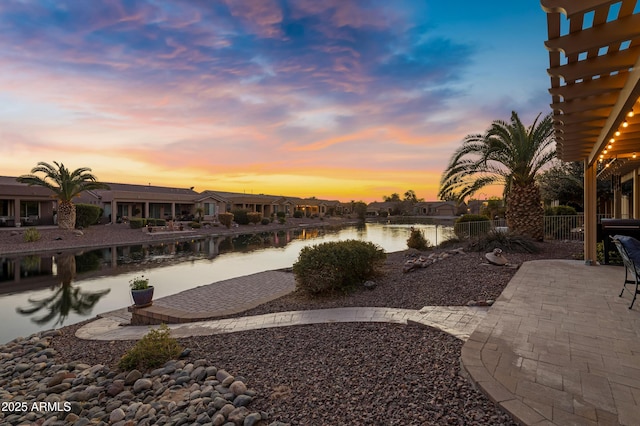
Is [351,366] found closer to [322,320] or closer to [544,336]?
[322,320]

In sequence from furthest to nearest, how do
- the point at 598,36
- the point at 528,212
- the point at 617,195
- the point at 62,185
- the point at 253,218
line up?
the point at 253,218 < the point at 62,185 < the point at 617,195 < the point at 528,212 < the point at 598,36

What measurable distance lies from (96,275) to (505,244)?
13835mm

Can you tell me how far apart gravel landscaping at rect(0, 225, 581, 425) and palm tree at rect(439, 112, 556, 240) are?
700 cm

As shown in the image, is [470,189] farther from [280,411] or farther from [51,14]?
[51,14]

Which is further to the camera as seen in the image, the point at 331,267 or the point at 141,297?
the point at 331,267

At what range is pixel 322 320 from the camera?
5.06 meters

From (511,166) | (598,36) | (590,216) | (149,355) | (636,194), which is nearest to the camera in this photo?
(598,36)

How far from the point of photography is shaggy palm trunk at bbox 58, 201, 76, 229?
2250 centimetres

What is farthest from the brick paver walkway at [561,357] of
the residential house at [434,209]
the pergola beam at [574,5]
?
the residential house at [434,209]

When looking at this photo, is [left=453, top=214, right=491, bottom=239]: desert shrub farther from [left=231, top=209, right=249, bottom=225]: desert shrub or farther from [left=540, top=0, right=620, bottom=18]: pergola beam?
[left=231, top=209, right=249, bottom=225]: desert shrub

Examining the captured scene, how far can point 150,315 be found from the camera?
6.54 meters

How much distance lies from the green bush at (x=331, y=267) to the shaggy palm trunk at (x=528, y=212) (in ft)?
24.2

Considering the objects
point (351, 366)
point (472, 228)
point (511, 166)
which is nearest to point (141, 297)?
point (351, 366)

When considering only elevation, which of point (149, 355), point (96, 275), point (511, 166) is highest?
point (511, 166)
